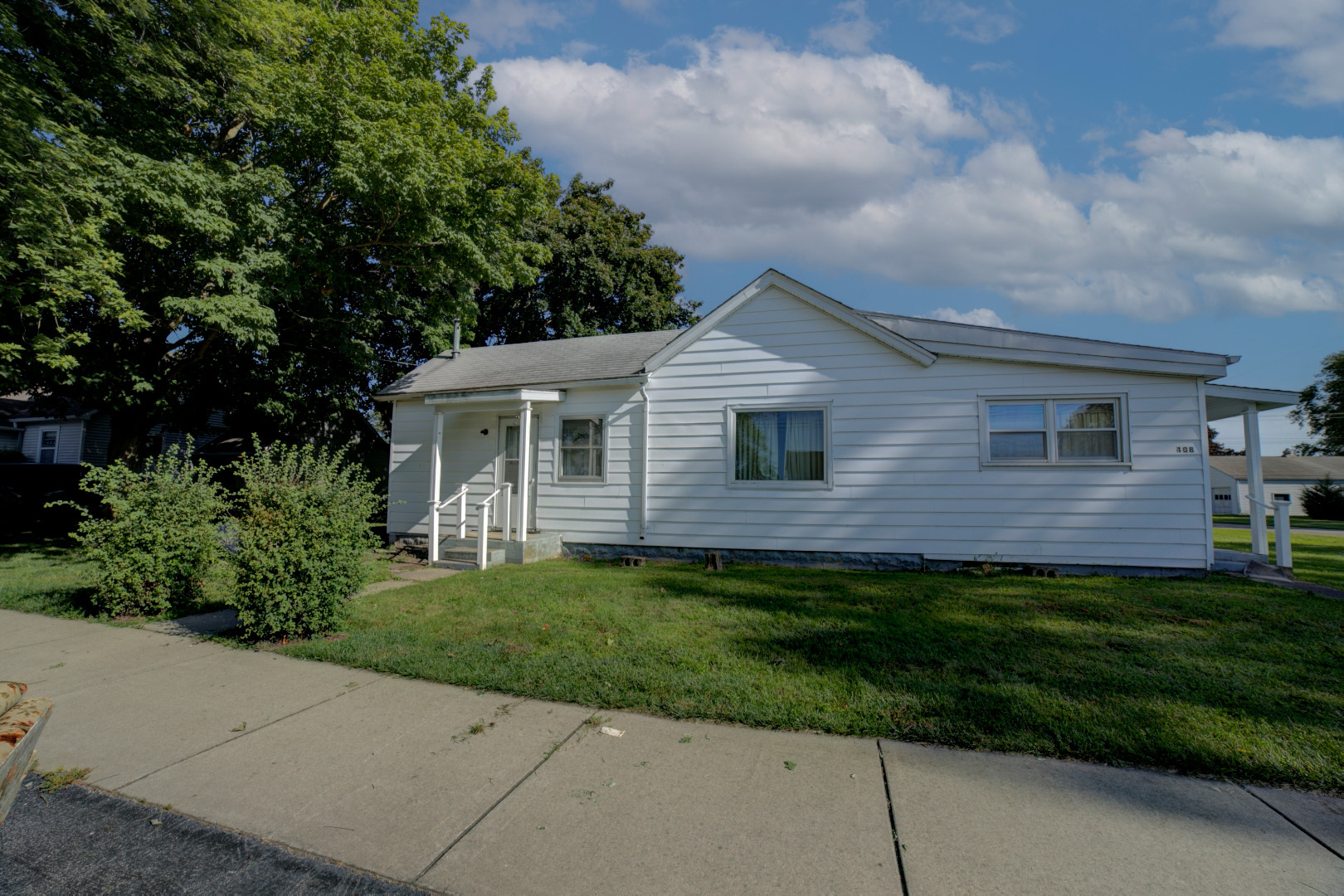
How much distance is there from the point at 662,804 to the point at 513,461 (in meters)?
9.73

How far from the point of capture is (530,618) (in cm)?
647

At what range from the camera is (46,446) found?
24609 mm

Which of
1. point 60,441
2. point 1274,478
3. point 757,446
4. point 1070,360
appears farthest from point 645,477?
point 1274,478

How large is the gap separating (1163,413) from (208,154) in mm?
16448

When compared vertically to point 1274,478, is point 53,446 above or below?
above

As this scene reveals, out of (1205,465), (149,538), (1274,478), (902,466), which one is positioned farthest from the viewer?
(1274,478)

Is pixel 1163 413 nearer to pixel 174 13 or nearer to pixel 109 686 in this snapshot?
pixel 109 686

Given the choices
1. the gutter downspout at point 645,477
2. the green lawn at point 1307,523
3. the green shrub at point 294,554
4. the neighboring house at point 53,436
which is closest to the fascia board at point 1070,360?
the gutter downspout at point 645,477

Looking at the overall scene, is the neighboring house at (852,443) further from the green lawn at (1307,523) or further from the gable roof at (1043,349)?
the green lawn at (1307,523)

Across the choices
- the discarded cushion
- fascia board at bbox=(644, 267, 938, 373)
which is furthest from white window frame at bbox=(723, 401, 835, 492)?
the discarded cushion

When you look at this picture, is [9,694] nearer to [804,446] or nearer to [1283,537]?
[804,446]

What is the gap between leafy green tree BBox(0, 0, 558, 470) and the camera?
9.16 meters

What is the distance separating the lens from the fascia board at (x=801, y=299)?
9.70 metres

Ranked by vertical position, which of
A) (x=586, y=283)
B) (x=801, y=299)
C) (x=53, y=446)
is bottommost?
(x=53, y=446)
